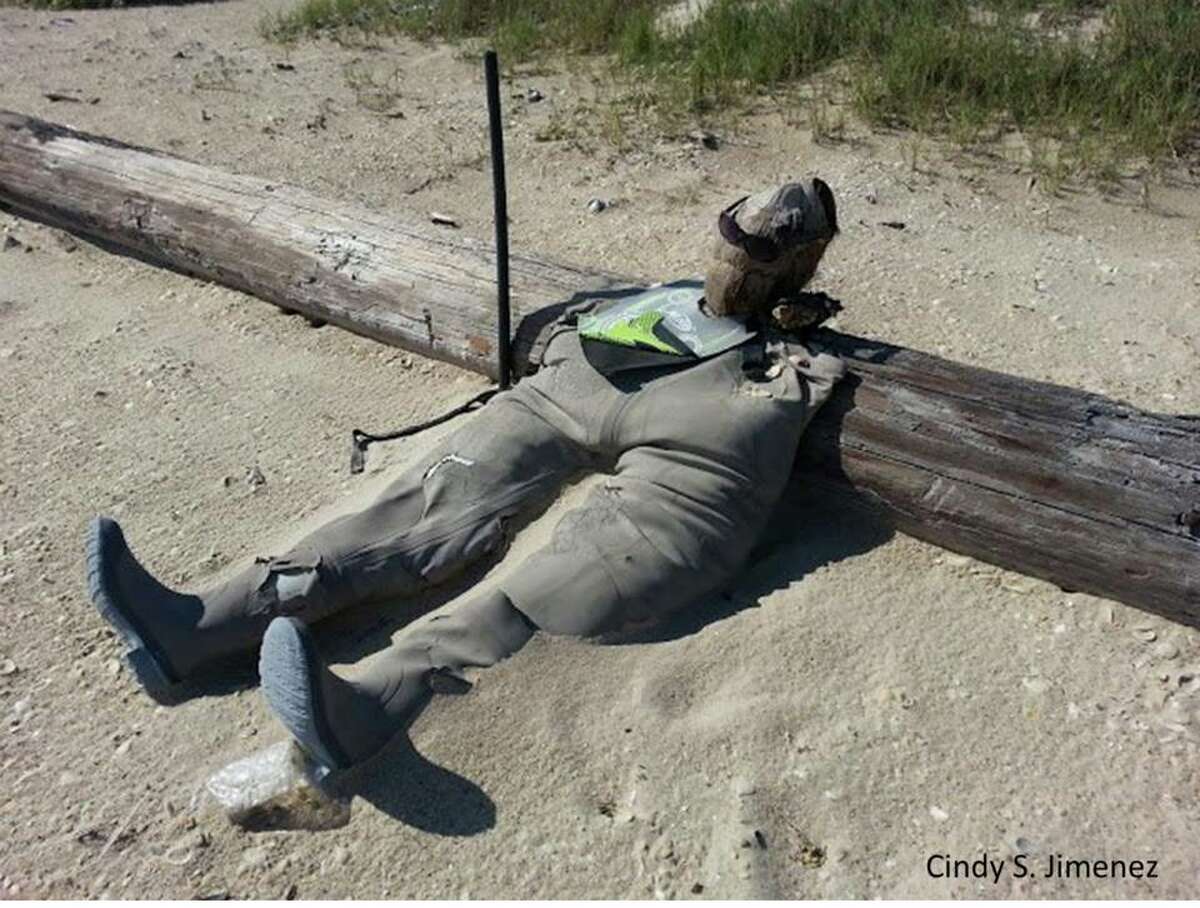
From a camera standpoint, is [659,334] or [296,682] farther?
[659,334]

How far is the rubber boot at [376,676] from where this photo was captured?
7.32 ft

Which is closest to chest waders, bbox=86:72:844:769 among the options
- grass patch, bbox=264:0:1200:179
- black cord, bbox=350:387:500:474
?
black cord, bbox=350:387:500:474

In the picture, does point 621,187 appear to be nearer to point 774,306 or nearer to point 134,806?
point 774,306

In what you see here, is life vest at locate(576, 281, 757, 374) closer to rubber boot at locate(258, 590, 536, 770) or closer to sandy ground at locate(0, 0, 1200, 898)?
sandy ground at locate(0, 0, 1200, 898)

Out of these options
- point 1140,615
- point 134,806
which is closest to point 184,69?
point 134,806

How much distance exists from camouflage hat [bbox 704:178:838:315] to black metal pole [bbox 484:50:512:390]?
65 centimetres

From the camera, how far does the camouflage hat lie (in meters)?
2.89

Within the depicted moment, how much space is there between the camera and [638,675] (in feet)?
8.50

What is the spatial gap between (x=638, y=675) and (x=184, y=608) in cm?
95

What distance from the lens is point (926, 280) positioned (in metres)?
4.44

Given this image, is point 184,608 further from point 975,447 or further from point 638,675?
point 975,447

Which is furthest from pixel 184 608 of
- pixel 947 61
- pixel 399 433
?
pixel 947 61

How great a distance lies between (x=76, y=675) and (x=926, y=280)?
3.05 metres

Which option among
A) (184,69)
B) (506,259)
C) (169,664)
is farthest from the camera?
(184,69)
